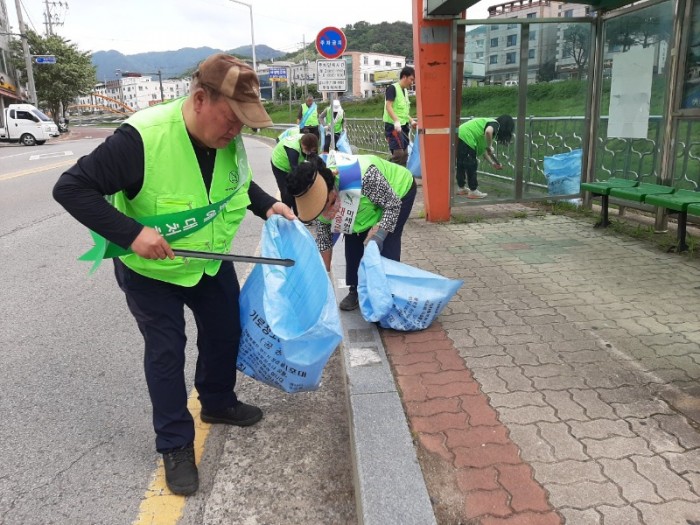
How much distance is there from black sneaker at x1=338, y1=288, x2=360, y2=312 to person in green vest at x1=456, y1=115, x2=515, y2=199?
3.44 metres

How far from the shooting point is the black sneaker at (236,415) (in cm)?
286

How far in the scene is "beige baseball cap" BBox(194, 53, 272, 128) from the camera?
2053mm

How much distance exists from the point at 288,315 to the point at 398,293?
48.8 inches

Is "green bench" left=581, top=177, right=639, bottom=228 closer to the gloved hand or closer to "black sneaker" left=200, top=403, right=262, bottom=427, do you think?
the gloved hand

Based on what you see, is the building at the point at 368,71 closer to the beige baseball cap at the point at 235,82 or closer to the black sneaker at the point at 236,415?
the black sneaker at the point at 236,415

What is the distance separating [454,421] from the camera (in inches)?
104

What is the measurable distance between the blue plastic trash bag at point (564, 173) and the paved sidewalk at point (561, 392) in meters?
2.40

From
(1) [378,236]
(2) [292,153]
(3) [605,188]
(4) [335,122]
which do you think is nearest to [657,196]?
(3) [605,188]

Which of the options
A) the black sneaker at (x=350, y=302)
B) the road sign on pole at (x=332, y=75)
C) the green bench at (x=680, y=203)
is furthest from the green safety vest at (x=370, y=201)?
the road sign on pole at (x=332, y=75)

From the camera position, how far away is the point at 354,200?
3570 millimetres

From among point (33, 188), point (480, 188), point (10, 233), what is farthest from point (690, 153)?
point (33, 188)

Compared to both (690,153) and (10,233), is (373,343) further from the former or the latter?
(10,233)

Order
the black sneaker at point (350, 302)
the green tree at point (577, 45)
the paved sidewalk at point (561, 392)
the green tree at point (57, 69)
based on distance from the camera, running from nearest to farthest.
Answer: the paved sidewalk at point (561, 392) < the black sneaker at point (350, 302) < the green tree at point (577, 45) < the green tree at point (57, 69)

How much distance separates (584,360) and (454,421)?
3.33ft
